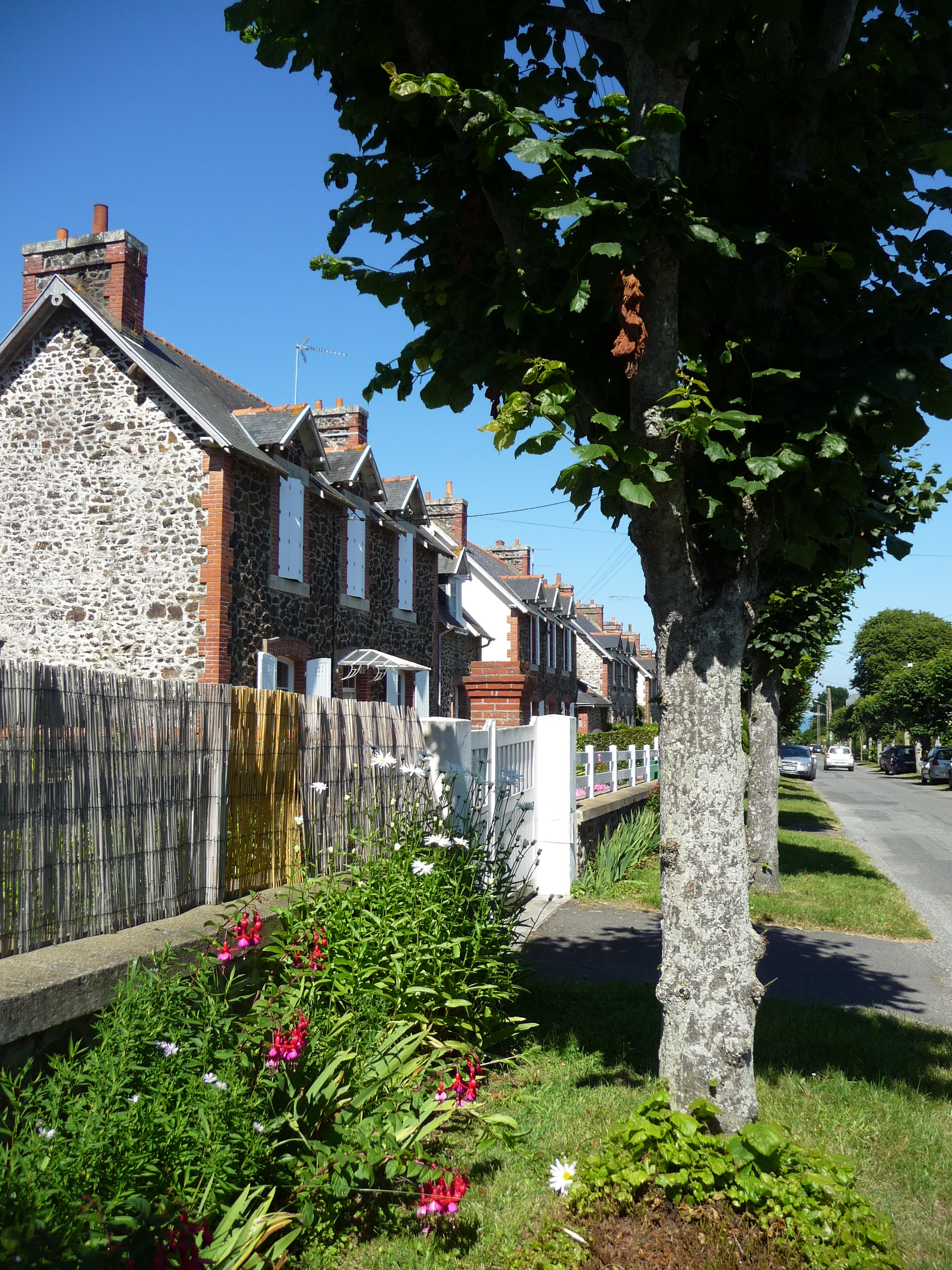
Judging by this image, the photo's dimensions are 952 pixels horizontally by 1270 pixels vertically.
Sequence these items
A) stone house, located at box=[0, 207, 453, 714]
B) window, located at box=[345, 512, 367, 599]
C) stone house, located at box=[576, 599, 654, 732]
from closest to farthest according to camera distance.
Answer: stone house, located at box=[0, 207, 453, 714] → window, located at box=[345, 512, 367, 599] → stone house, located at box=[576, 599, 654, 732]

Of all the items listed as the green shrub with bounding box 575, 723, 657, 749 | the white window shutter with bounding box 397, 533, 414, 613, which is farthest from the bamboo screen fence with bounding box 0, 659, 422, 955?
the green shrub with bounding box 575, 723, 657, 749


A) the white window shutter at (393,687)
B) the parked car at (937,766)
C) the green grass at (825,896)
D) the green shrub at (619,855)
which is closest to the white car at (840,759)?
the parked car at (937,766)

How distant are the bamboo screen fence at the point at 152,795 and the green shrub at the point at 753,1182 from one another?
86.8 inches

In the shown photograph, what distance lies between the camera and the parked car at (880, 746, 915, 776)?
2203 inches

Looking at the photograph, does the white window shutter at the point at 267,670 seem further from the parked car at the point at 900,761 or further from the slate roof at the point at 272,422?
the parked car at the point at 900,761

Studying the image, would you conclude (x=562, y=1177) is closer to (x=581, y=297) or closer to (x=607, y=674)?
(x=581, y=297)

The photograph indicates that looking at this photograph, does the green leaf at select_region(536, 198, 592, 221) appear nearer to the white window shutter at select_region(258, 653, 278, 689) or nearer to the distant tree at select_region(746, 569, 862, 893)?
the distant tree at select_region(746, 569, 862, 893)

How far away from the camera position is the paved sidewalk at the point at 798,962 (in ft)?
21.2

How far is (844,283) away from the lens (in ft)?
13.2

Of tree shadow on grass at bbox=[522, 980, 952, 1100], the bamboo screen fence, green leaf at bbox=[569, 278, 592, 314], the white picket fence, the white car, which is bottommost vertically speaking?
the white car

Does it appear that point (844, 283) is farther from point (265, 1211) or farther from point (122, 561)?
point (122, 561)

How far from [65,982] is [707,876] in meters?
2.36

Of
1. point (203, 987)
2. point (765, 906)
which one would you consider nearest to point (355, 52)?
point (203, 987)

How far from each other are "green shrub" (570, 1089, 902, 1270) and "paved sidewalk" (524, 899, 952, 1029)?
8.39ft
